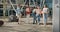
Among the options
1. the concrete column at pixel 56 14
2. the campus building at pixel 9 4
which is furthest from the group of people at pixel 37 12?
the concrete column at pixel 56 14

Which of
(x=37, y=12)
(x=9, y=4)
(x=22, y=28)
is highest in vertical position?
(x=9, y=4)

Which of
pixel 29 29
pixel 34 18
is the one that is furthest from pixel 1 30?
pixel 34 18

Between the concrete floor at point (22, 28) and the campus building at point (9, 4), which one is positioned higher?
the campus building at point (9, 4)

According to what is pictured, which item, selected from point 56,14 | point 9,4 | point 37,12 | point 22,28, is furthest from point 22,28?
point 56,14

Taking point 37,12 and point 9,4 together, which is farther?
point 9,4

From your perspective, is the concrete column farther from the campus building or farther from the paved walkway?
the campus building

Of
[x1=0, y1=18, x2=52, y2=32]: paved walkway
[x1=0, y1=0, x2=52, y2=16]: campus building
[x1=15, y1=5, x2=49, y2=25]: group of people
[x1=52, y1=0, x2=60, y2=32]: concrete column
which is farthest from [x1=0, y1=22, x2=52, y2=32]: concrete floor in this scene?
[x1=52, y1=0, x2=60, y2=32]: concrete column

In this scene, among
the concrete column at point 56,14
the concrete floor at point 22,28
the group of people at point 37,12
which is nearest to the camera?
the concrete column at point 56,14

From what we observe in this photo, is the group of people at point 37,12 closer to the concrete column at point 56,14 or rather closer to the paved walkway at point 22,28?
the paved walkway at point 22,28

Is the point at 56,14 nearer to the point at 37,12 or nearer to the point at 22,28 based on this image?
the point at 22,28

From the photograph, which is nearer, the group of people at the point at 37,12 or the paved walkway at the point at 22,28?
the paved walkway at the point at 22,28

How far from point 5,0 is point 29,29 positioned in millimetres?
1606

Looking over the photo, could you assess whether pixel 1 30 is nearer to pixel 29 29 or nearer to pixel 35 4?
pixel 29 29

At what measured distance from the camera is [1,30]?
613 centimetres
